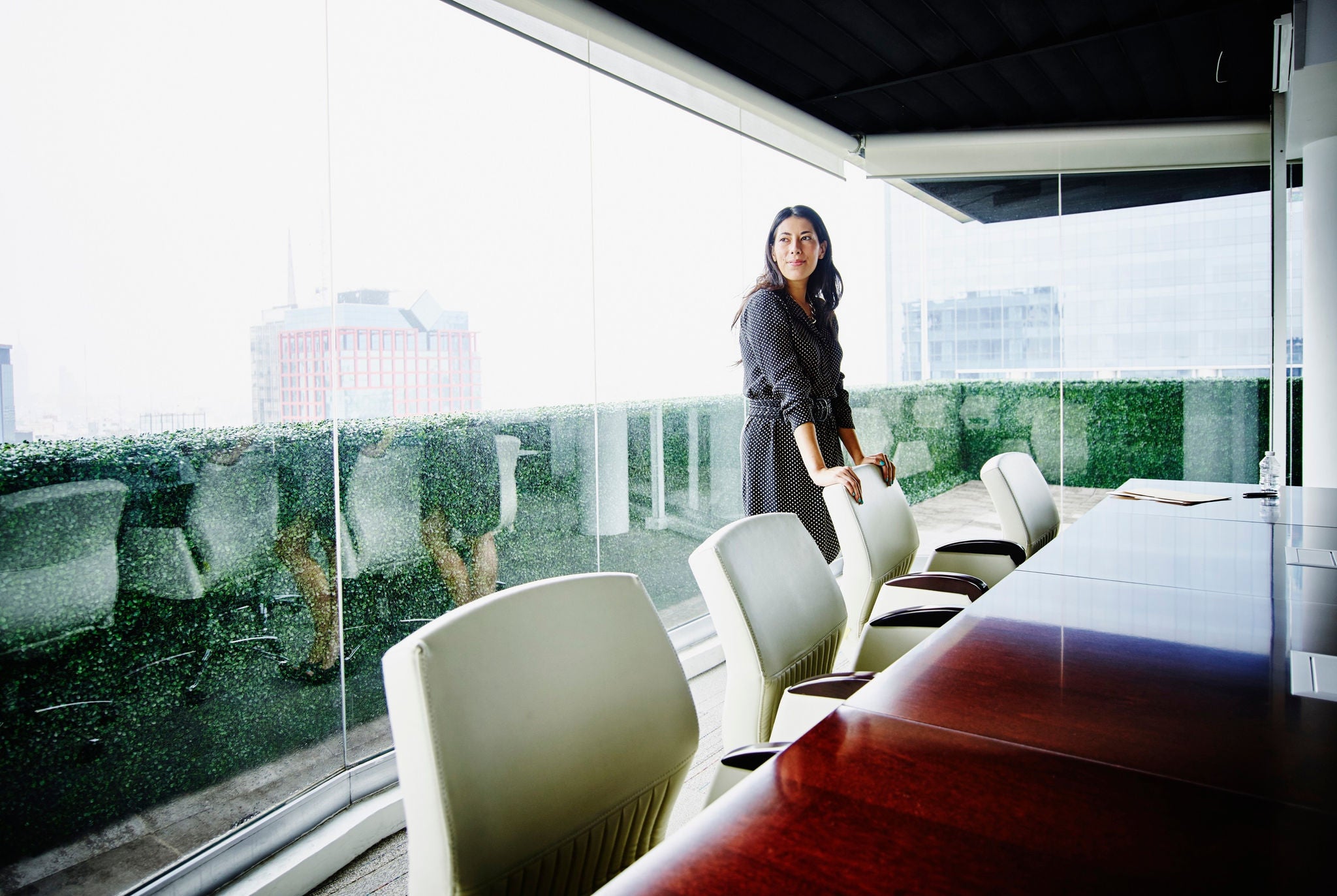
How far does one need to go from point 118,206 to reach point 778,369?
6.54 ft

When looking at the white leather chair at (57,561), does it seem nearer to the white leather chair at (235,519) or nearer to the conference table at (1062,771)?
the white leather chair at (235,519)

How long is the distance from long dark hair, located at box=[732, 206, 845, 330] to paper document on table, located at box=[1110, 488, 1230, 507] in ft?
4.72

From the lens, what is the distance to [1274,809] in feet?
2.97

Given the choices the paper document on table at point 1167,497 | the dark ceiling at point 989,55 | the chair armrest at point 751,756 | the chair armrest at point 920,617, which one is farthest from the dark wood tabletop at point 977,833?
the dark ceiling at point 989,55

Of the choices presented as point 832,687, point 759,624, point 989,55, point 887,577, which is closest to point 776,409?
point 887,577

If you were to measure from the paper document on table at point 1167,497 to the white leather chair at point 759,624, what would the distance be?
81.8 inches

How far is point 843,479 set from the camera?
8.54 feet

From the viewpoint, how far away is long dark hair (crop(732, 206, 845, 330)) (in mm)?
3025

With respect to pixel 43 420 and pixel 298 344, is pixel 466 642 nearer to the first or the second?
pixel 43 420

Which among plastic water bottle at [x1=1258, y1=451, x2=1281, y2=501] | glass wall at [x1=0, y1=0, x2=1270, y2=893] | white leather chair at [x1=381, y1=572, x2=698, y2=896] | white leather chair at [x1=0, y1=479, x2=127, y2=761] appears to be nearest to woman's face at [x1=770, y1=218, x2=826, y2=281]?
glass wall at [x1=0, y1=0, x2=1270, y2=893]

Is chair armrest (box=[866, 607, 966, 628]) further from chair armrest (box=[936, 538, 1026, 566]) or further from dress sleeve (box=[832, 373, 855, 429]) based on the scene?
dress sleeve (box=[832, 373, 855, 429])

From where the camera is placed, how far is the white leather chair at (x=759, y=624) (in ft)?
5.62

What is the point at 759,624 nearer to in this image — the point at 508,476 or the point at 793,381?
the point at 793,381

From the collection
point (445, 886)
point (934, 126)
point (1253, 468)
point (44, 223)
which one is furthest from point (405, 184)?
point (1253, 468)
